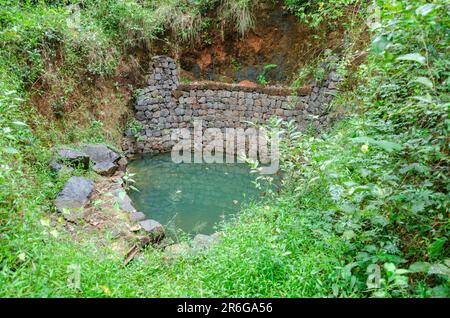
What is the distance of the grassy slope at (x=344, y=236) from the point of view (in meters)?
1.93

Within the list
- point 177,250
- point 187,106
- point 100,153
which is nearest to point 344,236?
point 177,250

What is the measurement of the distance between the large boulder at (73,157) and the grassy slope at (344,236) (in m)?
1.28

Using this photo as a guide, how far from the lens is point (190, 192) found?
17.1 ft

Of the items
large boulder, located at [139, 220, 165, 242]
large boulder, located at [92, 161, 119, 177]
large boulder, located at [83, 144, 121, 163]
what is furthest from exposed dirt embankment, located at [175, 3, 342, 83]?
large boulder, located at [139, 220, 165, 242]

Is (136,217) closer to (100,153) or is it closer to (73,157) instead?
(73,157)

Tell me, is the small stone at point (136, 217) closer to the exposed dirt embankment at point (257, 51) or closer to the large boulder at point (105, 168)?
the large boulder at point (105, 168)

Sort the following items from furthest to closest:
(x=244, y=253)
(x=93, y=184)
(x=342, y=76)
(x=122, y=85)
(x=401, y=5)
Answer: (x=122, y=85), (x=342, y=76), (x=93, y=184), (x=244, y=253), (x=401, y=5)

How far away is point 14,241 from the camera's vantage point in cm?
222

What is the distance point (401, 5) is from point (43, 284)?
107 inches

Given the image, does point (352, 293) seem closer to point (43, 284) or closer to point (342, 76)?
point (43, 284)

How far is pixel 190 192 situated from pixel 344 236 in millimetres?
3342

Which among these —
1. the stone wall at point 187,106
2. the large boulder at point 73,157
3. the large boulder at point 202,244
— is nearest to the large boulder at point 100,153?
the large boulder at point 73,157

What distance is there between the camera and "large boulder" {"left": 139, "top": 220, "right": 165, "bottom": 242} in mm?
3584
